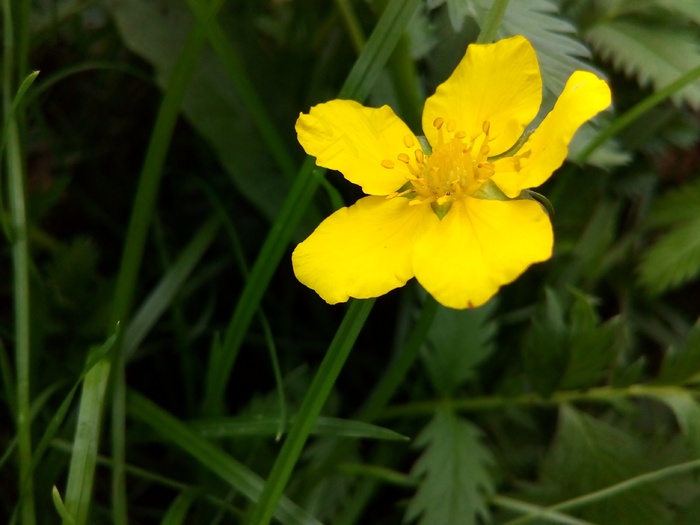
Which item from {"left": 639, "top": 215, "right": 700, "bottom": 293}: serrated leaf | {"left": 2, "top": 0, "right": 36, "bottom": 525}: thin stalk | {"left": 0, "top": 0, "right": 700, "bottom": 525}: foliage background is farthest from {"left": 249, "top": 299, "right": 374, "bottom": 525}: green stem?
{"left": 639, "top": 215, "right": 700, "bottom": 293}: serrated leaf

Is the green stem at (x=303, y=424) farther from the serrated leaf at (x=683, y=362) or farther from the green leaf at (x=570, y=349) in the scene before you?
the serrated leaf at (x=683, y=362)

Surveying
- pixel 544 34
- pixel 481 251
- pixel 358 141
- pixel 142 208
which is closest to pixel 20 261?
pixel 142 208

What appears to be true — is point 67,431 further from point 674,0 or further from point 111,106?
point 674,0

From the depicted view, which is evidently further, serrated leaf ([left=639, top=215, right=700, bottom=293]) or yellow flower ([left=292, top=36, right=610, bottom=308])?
serrated leaf ([left=639, top=215, right=700, bottom=293])

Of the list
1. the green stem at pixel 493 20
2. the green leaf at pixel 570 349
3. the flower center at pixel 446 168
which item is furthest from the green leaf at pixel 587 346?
the green stem at pixel 493 20

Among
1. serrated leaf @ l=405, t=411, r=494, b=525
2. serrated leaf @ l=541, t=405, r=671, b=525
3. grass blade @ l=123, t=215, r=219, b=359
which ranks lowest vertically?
serrated leaf @ l=541, t=405, r=671, b=525

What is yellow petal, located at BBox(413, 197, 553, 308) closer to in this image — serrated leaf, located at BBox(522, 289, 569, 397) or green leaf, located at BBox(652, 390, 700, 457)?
serrated leaf, located at BBox(522, 289, 569, 397)

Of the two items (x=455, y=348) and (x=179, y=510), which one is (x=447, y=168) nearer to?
(x=455, y=348)
